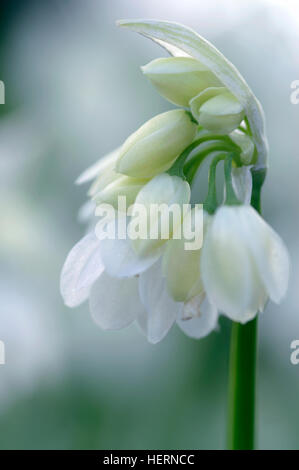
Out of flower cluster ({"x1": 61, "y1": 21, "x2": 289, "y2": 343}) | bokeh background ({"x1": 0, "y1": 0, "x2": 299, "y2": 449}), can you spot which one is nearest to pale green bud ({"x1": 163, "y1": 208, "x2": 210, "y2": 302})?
flower cluster ({"x1": 61, "y1": 21, "x2": 289, "y2": 343})

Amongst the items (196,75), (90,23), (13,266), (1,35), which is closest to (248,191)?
(196,75)

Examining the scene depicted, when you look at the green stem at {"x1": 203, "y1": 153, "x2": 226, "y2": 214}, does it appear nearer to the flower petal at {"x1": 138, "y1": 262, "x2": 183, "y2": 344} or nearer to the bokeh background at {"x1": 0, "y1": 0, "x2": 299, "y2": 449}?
the flower petal at {"x1": 138, "y1": 262, "x2": 183, "y2": 344}

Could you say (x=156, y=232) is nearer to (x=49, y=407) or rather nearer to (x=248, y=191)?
(x=248, y=191)

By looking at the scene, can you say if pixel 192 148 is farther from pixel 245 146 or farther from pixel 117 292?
pixel 117 292

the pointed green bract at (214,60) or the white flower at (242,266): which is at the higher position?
the pointed green bract at (214,60)

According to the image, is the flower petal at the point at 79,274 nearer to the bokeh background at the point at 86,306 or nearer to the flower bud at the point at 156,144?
the flower bud at the point at 156,144

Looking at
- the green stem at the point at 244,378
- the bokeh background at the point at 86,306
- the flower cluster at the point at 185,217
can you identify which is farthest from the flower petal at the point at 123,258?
the bokeh background at the point at 86,306
